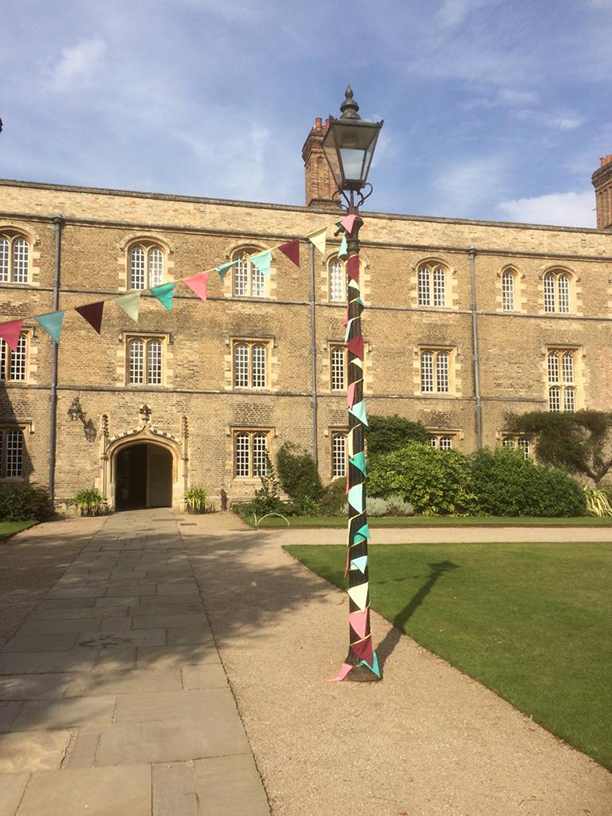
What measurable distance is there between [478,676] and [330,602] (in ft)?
10.4

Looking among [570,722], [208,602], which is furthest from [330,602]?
[570,722]

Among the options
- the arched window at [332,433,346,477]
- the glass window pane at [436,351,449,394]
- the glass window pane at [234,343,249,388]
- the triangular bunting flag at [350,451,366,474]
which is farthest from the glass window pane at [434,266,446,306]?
the triangular bunting flag at [350,451,366,474]

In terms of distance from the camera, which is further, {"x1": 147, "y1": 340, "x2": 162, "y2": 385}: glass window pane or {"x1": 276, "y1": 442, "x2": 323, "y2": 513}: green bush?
{"x1": 147, "y1": 340, "x2": 162, "y2": 385}: glass window pane

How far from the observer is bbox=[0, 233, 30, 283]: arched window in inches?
806

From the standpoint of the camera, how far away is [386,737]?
4.20m

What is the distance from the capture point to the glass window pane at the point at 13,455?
19812mm

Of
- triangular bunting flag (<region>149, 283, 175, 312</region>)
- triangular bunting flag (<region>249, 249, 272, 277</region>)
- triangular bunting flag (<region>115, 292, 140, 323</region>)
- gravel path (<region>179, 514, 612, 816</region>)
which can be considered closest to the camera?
gravel path (<region>179, 514, 612, 816</region>)

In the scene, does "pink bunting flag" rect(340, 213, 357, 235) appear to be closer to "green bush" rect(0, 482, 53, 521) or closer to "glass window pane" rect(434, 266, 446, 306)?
"green bush" rect(0, 482, 53, 521)

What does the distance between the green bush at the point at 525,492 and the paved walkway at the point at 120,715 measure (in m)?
12.7

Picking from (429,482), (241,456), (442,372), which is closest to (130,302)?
(429,482)

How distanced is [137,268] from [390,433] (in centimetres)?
989

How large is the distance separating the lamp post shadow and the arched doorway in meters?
14.7

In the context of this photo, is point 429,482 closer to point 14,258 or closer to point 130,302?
point 130,302

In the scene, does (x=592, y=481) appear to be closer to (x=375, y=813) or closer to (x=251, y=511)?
(x=251, y=511)
